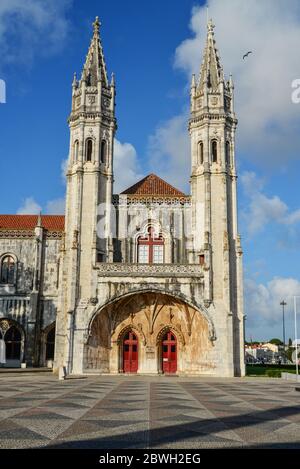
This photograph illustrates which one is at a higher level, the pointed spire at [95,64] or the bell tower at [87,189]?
the pointed spire at [95,64]

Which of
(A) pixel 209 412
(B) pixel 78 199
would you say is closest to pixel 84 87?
(B) pixel 78 199

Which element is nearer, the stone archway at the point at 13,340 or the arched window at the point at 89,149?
the arched window at the point at 89,149

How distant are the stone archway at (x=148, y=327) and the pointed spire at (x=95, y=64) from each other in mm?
17875

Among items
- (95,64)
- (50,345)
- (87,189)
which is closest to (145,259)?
(87,189)

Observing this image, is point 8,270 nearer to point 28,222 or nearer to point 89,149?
point 28,222

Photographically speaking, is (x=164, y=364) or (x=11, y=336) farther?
(x=11, y=336)

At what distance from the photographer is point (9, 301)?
42.4 meters

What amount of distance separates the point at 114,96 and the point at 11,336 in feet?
73.1

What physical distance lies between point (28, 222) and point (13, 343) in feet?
37.2

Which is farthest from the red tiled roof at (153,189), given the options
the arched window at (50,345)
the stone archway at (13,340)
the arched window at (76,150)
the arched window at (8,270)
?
the stone archway at (13,340)

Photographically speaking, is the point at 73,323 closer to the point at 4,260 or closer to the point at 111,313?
the point at 111,313

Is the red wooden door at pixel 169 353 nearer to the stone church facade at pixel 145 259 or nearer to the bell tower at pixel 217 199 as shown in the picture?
the stone church facade at pixel 145 259

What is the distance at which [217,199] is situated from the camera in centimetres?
3688

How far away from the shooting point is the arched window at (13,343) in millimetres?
41906
